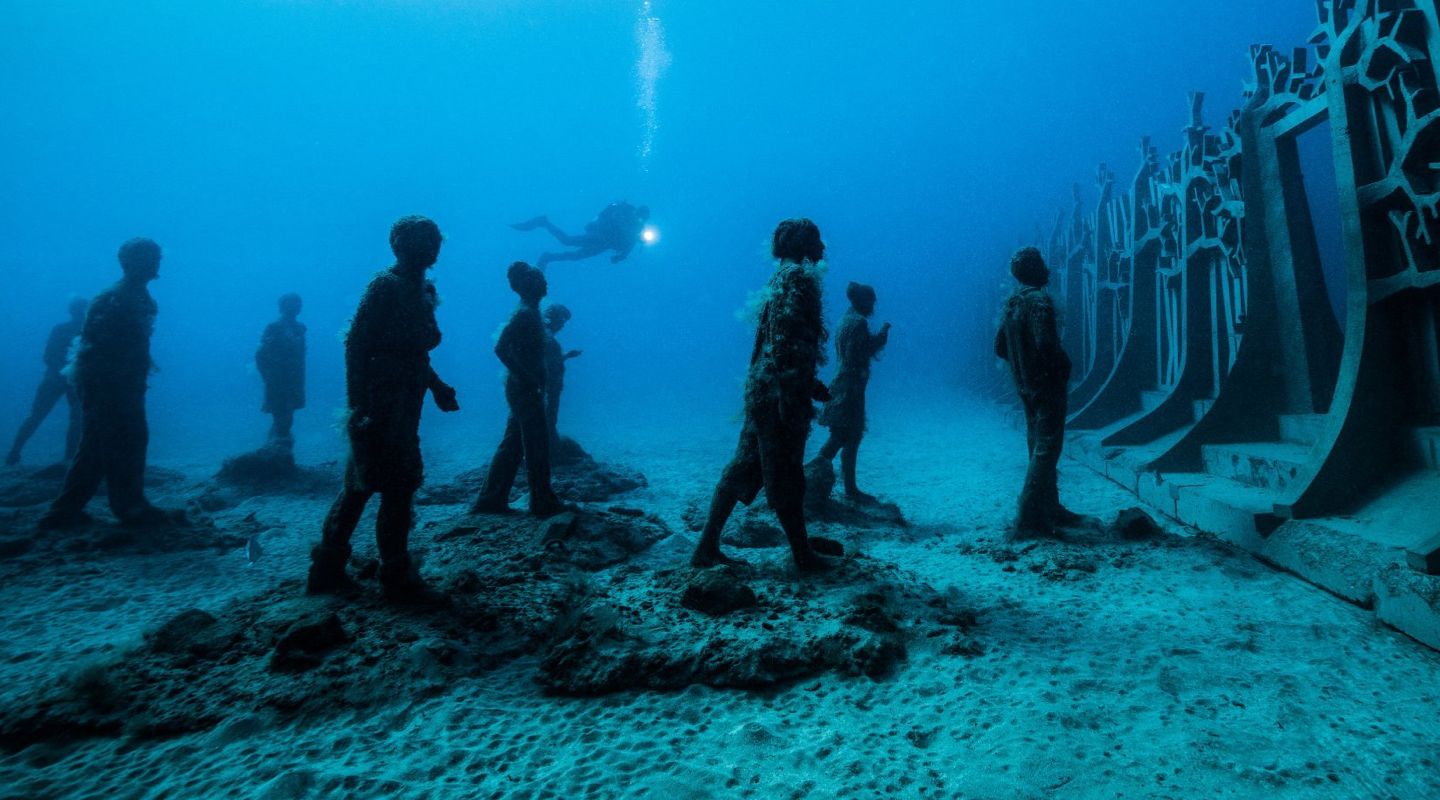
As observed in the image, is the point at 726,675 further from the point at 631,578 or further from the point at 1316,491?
the point at 1316,491

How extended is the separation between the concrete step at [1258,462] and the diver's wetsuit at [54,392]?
1586 cm

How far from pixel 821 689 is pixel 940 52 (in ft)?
650

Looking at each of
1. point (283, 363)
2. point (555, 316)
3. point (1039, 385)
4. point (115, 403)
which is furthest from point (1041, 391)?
point (283, 363)

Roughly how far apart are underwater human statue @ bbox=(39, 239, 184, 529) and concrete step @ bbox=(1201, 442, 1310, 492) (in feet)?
34.9

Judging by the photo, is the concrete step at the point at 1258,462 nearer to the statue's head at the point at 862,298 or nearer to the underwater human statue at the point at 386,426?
the statue's head at the point at 862,298

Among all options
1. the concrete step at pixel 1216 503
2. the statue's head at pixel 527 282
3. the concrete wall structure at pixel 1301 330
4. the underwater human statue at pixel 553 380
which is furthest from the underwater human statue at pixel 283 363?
the concrete step at pixel 1216 503

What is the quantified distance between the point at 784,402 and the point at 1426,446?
454 cm

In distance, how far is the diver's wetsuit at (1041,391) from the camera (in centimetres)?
525

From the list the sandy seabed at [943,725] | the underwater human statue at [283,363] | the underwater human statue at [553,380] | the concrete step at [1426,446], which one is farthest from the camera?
the underwater human statue at [283,363]

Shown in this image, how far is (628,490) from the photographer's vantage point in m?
8.74

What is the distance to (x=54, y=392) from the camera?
1063cm

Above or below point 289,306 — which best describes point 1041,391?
below

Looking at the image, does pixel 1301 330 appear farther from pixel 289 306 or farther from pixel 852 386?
pixel 289 306

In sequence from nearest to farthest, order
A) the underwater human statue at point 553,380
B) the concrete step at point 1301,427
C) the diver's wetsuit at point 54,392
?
1. the concrete step at point 1301,427
2. the underwater human statue at point 553,380
3. the diver's wetsuit at point 54,392
